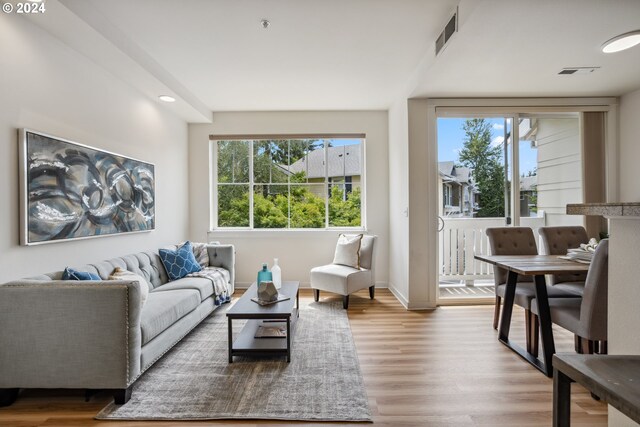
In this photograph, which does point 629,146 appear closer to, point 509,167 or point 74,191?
point 509,167

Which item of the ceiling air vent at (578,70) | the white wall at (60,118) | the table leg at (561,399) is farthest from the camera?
the ceiling air vent at (578,70)

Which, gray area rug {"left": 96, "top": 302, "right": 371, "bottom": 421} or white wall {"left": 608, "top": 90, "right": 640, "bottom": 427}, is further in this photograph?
gray area rug {"left": 96, "top": 302, "right": 371, "bottom": 421}

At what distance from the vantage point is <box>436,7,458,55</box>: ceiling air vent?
2414 millimetres

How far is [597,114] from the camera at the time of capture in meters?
4.00

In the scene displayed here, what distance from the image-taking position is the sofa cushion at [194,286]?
3.20 meters

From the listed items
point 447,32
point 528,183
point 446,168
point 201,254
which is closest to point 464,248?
point 528,183

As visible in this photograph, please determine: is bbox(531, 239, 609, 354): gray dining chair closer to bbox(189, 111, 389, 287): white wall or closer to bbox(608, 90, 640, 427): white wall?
bbox(608, 90, 640, 427): white wall

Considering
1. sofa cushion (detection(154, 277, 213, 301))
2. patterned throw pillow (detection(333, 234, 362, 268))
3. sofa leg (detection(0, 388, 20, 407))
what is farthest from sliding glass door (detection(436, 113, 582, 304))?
sofa leg (detection(0, 388, 20, 407))

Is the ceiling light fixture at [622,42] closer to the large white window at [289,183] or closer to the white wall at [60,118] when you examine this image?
the large white window at [289,183]

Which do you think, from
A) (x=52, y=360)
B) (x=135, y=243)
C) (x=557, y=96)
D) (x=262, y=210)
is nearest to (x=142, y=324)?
(x=52, y=360)

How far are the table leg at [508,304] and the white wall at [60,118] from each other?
3.58m

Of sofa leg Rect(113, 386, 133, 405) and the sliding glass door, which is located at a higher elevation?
the sliding glass door

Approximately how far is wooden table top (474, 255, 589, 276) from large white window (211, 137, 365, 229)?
2.50m

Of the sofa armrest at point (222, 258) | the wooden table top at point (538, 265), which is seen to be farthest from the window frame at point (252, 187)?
the wooden table top at point (538, 265)
